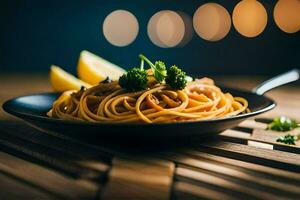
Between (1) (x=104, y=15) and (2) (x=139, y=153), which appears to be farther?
(1) (x=104, y=15)

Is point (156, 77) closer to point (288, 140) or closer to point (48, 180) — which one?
point (288, 140)

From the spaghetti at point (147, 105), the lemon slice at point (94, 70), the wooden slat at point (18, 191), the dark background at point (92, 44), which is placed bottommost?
the wooden slat at point (18, 191)

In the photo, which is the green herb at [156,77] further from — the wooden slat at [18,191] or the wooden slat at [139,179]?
the wooden slat at [18,191]

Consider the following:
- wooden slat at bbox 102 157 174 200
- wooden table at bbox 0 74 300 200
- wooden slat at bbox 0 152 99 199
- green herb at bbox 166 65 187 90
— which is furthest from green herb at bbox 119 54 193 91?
wooden slat at bbox 0 152 99 199

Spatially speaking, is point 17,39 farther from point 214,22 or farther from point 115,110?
point 214,22

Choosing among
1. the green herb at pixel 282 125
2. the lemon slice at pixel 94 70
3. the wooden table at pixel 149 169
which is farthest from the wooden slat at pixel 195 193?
the lemon slice at pixel 94 70

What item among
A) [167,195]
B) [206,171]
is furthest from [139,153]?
[167,195]
